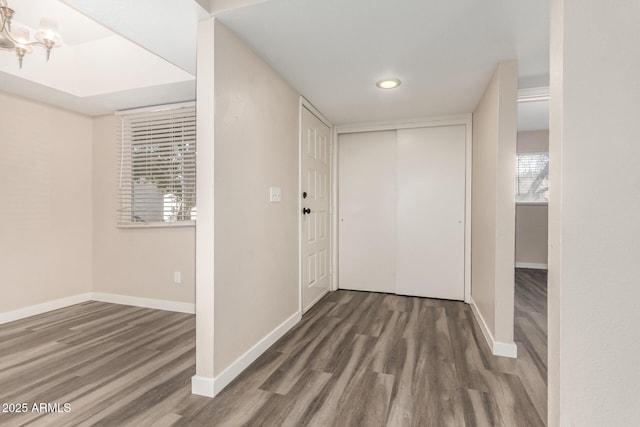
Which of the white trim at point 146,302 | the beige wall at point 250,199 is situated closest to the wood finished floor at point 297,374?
the white trim at point 146,302

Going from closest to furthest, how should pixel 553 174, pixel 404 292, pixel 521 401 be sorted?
pixel 553 174 → pixel 521 401 → pixel 404 292

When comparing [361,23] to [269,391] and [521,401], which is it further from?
[521,401]

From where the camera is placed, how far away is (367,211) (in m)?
3.87

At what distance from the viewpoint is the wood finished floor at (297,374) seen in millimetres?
1540

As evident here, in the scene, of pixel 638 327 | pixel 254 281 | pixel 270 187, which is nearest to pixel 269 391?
pixel 254 281

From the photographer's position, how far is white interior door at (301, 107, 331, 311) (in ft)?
9.98

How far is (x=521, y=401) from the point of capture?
1659 mm

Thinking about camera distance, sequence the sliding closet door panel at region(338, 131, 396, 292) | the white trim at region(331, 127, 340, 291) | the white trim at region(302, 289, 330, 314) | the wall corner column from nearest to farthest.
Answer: the wall corner column, the white trim at region(302, 289, 330, 314), the sliding closet door panel at region(338, 131, 396, 292), the white trim at region(331, 127, 340, 291)

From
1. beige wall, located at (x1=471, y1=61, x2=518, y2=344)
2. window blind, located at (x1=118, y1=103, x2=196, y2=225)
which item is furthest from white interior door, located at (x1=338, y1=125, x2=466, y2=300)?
window blind, located at (x1=118, y1=103, x2=196, y2=225)

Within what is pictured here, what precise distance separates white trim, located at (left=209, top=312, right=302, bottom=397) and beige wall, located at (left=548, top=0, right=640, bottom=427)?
160 centimetres

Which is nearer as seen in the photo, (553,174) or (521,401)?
(553,174)

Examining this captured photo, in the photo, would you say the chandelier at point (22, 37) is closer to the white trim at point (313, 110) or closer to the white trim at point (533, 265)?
the white trim at point (313, 110)

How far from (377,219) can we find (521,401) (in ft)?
7.87

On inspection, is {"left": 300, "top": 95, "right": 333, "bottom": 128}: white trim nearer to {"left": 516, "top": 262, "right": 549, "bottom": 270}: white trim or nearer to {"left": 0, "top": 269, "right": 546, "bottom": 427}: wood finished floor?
{"left": 0, "top": 269, "right": 546, "bottom": 427}: wood finished floor
